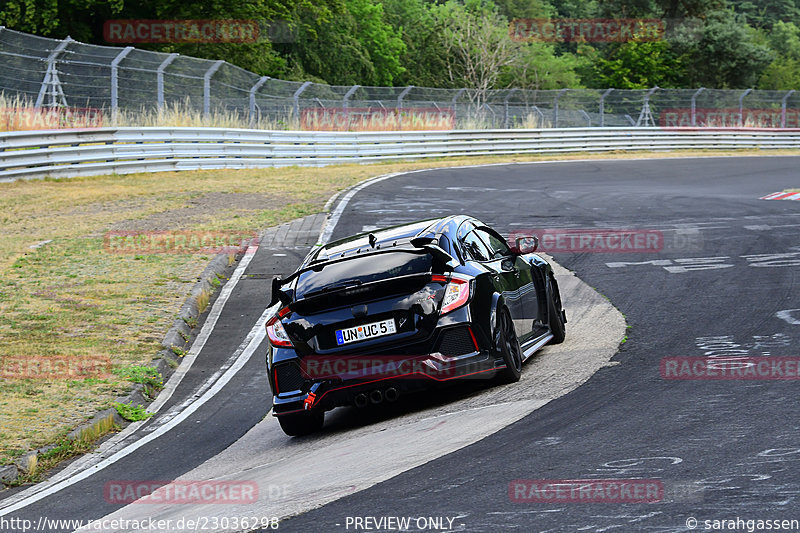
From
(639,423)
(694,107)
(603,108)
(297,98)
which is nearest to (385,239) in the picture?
(639,423)

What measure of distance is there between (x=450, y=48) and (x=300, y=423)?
7492 cm

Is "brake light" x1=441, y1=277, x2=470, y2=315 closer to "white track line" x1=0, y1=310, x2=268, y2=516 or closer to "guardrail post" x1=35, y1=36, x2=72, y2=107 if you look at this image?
"white track line" x1=0, y1=310, x2=268, y2=516

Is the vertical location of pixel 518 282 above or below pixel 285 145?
below

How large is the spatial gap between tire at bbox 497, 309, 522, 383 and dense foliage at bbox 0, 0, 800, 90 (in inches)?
1599

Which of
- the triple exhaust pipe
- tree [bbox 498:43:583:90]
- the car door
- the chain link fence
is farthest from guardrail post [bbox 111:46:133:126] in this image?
tree [bbox 498:43:583:90]

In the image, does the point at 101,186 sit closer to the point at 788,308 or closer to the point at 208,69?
the point at 208,69

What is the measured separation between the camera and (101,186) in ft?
80.4

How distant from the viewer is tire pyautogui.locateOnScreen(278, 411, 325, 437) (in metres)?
8.08

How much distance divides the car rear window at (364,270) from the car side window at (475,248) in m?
0.72

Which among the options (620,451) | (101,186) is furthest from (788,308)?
(101,186)

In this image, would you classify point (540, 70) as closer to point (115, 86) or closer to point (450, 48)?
point (450, 48)

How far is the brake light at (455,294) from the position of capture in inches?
311

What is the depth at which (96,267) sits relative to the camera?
1545cm
